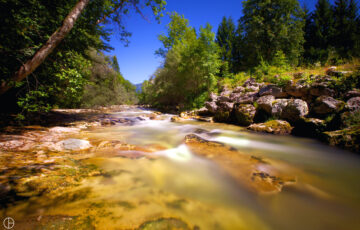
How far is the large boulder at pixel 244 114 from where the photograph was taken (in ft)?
22.7

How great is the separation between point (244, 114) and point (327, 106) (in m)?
2.98

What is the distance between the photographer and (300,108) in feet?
17.7

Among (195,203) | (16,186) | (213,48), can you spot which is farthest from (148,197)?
(213,48)

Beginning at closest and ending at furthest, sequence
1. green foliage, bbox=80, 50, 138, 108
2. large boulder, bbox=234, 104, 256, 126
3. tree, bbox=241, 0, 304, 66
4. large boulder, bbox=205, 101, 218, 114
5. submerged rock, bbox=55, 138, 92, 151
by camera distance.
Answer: submerged rock, bbox=55, 138, 92, 151
large boulder, bbox=234, 104, 256, 126
large boulder, bbox=205, 101, 218, 114
green foliage, bbox=80, 50, 138, 108
tree, bbox=241, 0, 304, 66

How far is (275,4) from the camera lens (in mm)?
17062

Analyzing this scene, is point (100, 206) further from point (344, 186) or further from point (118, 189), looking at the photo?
point (344, 186)

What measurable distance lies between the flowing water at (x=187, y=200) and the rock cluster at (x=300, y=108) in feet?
6.78

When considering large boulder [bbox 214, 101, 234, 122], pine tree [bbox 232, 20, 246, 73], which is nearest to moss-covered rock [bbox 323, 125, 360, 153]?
large boulder [bbox 214, 101, 234, 122]

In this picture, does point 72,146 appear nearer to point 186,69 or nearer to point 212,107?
point 212,107

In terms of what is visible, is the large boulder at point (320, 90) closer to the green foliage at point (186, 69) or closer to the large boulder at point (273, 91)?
the large boulder at point (273, 91)

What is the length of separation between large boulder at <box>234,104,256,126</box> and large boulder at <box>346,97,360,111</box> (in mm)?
3119

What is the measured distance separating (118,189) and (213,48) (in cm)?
1402

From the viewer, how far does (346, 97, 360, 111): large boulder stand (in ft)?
13.6

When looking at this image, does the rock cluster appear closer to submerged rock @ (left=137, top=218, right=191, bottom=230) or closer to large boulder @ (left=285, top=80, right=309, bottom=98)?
large boulder @ (left=285, top=80, right=309, bottom=98)
